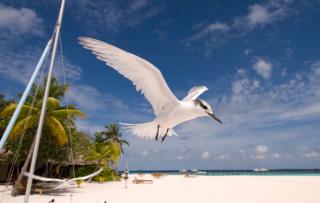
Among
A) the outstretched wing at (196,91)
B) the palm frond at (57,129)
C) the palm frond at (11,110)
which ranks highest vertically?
the palm frond at (11,110)

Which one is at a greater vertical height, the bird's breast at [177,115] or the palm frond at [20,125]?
the palm frond at [20,125]

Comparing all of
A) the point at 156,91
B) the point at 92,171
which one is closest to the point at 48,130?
the point at 92,171

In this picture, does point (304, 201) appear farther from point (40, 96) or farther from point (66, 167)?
point (66, 167)

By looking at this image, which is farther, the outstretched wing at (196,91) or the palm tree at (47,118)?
the palm tree at (47,118)

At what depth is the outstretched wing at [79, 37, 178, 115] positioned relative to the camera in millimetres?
5238

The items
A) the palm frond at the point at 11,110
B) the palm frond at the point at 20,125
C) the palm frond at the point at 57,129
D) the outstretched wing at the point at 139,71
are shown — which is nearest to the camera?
the outstretched wing at the point at 139,71

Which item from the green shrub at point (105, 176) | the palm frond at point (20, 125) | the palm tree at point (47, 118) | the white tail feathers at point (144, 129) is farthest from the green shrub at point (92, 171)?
the white tail feathers at point (144, 129)

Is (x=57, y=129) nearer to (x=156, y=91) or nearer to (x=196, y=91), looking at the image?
(x=196, y=91)

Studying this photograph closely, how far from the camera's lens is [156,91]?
649 centimetres

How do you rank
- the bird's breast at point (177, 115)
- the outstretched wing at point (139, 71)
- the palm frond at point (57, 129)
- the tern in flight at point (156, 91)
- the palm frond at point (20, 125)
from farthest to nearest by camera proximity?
the palm frond at point (57, 129)
the palm frond at point (20, 125)
the bird's breast at point (177, 115)
the tern in flight at point (156, 91)
the outstretched wing at point (139, 71)

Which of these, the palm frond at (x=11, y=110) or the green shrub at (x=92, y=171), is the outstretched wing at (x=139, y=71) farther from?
the green shrub at (x=92, y=171)

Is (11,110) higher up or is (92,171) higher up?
(11,110)

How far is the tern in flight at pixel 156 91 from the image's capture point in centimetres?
559

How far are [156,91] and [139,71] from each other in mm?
575
